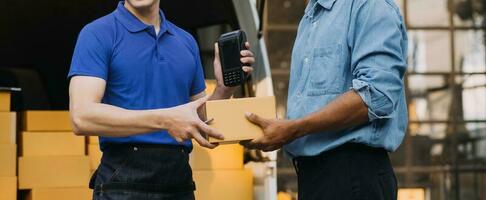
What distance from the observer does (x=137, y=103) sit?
109 inches

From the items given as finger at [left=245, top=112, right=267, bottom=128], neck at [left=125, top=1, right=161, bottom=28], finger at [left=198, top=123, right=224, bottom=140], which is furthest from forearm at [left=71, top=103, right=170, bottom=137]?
neck at [left=125, top=1, right=161, bottom=28]

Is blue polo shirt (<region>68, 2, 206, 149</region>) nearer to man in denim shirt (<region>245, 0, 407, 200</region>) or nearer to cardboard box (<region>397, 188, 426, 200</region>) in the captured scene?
man in denim shirt (<region>245, 0, 407, 200</region>)

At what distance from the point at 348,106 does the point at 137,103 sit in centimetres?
66

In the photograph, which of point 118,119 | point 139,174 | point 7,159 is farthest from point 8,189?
point 118,119

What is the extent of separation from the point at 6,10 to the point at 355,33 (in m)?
3.97

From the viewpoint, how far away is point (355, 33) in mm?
2654

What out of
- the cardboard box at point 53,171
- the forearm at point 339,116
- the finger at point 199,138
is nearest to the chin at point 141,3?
the finger at point 199,138

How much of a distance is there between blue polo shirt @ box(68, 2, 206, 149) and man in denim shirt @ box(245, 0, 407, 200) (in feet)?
1.07

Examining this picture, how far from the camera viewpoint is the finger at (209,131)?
261cm

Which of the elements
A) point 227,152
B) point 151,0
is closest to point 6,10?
point 227,152

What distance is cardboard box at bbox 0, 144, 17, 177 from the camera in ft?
14.1

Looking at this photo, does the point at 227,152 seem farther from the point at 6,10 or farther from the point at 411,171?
the point at 411,171

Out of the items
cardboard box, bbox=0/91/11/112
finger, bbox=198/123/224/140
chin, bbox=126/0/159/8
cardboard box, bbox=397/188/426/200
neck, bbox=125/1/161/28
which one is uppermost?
chin, bbox=126/0/159/8

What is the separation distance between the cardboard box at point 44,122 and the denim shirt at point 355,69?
2.05m
